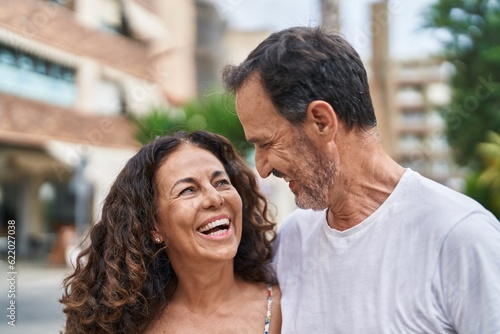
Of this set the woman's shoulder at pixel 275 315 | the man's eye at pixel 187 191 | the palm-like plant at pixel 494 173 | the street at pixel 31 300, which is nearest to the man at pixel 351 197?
the woman's shoulder at pixel 275 315

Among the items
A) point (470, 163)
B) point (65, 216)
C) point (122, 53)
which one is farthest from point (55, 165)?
point (470, 163)

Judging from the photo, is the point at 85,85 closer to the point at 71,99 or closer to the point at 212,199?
the point at 71,99

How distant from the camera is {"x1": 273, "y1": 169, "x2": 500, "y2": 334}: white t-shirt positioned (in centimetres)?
181

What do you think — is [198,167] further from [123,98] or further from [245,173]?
[123,98]

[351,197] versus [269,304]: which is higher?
[351,197]

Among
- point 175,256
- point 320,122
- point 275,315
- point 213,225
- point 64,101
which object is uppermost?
point 64,101

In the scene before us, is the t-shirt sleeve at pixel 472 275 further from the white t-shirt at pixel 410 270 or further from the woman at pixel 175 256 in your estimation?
the woman at pixel 175 256

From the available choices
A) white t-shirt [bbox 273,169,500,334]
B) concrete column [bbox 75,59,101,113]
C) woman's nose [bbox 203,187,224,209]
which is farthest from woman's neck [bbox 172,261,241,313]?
concrete column [bbox 75,59,101,113]

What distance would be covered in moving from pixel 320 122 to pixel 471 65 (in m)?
21.6

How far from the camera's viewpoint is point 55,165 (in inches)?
751

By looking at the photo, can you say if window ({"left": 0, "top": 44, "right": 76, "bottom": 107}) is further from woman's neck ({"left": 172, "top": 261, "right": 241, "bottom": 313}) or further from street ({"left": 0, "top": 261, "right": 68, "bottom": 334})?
woman's neck ({"left": 172, "top": 261, "right": 241, "bottom": 313})

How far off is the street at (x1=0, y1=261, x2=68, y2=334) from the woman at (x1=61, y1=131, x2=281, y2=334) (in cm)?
149

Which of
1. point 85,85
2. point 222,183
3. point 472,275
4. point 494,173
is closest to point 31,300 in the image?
point 85,85

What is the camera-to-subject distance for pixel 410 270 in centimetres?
196
